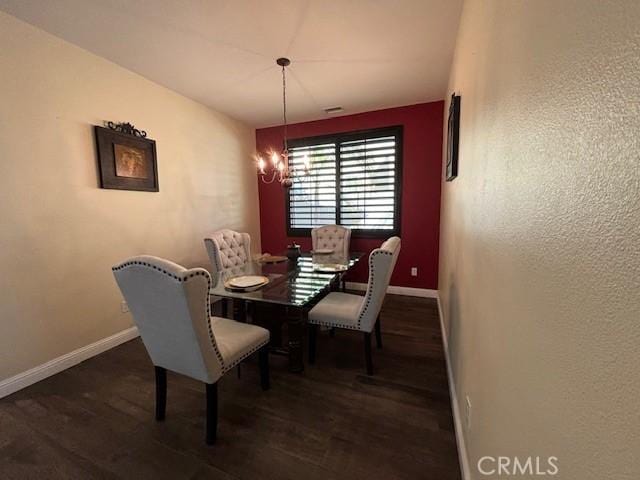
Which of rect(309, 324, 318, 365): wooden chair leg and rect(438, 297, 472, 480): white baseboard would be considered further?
rect(309, 324, 318, 365): wooden chair leg

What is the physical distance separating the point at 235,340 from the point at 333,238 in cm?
226

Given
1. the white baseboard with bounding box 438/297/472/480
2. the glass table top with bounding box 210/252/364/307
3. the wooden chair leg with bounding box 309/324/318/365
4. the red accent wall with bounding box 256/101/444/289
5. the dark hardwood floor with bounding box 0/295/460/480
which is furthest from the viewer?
the red accent wall with bounding box 256/101/444/289

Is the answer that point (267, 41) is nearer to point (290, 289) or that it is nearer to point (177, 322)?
point (290, 289)

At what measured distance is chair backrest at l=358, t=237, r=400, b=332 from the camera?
1.85 metres

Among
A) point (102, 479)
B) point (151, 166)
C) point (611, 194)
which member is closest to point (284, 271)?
point (102, 479)

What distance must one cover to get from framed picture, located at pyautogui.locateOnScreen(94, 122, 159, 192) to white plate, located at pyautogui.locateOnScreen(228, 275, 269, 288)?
5.10ft

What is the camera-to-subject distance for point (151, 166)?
9.37ft

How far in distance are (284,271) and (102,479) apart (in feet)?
5.38

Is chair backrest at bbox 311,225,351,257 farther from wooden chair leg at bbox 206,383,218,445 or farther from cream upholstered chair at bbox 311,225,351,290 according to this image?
wooden chair leg at bbox 206,383,218,445

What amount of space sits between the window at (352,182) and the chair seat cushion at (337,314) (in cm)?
198

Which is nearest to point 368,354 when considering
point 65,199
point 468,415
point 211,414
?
point 468,415

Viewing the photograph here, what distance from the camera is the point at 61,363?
2164 millimetres

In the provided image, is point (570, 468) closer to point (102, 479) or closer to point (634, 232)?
point (634, 232)

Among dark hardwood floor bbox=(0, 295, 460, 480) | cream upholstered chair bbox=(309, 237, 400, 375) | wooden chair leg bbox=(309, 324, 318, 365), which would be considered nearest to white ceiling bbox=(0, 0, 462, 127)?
→ cream upholstered chair bbox=(309, 237, 400, 375)
